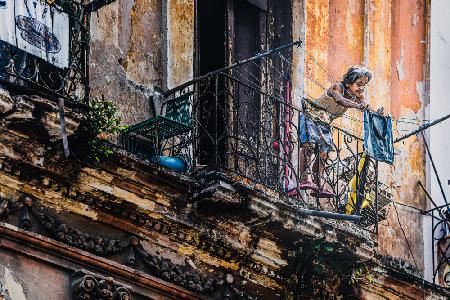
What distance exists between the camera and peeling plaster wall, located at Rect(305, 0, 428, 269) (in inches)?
587

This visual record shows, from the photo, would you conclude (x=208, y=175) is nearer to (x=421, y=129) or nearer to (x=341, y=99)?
(x=341, y=99)

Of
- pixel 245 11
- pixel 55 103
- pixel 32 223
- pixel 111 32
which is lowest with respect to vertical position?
pixel 32 223

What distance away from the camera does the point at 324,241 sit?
13289 mm

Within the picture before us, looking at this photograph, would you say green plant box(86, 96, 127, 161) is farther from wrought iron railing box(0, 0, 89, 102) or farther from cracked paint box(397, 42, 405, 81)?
cracked paint box(397, 42, 405, 81)

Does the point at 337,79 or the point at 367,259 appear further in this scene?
the point at 337,79

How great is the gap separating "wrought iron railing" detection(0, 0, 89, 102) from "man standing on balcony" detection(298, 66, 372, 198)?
2253mm

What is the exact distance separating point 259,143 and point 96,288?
2.00 m

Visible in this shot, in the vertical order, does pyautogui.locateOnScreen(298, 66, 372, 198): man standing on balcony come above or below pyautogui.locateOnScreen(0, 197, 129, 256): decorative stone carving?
above

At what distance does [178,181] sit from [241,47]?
231 centimetres

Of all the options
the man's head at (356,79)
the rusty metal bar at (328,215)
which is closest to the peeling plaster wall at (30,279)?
the rusty metal bar at (328,215)

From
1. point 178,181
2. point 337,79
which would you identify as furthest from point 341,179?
point 178,181

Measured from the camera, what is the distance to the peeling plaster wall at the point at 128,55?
506 inches

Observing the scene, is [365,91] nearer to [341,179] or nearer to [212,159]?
[341,179]

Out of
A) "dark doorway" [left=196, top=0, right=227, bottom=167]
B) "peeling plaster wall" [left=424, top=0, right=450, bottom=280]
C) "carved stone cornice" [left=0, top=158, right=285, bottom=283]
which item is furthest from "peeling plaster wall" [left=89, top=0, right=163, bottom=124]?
"peeling plaster wall" [left=424, top=0, right=450, bottom=280]
